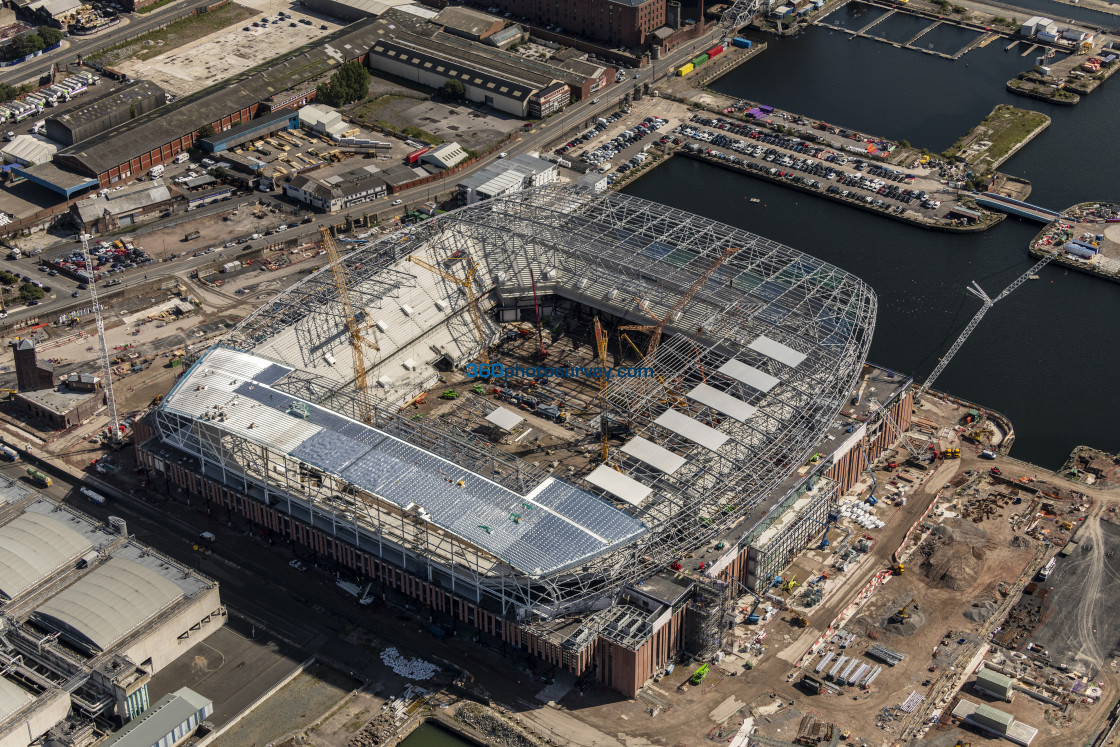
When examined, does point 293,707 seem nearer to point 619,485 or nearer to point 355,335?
point 619,485

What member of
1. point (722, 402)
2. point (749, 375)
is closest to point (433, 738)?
point (722, 402)

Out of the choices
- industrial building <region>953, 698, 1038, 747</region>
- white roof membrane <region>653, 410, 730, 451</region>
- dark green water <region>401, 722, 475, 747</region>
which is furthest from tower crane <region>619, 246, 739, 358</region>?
industrial building <region>953, 698, 1038, 747</region>

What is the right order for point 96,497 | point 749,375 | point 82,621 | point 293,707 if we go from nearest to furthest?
point 293,707 → point 82,621 → point 96,497 → point 749,375

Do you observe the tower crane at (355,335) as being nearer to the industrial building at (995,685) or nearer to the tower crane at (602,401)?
the tower crane at (602,401)

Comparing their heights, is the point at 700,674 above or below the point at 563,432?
below

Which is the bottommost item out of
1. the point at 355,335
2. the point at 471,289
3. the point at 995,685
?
the point at 995,685

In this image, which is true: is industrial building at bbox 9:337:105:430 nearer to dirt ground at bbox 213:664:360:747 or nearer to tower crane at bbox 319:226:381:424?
tower crane at bbox 319:226:381:424

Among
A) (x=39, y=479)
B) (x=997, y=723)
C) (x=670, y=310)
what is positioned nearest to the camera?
(x=997, y=723)
